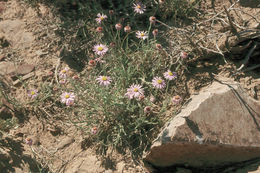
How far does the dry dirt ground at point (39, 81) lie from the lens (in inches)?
104

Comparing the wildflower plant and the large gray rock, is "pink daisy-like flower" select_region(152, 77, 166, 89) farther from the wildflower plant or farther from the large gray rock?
the large gray rock

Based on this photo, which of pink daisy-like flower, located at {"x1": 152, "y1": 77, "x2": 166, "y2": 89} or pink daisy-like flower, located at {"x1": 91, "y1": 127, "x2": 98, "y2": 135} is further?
pink daisy-like flower, located at {"x1": 152, "y1": 77, "x2": 166, "y2": 89}

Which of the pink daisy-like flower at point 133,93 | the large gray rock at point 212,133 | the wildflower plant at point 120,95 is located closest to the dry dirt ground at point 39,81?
the wildflower plant at point 120,95

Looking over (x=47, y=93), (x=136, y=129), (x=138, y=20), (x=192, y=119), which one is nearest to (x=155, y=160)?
(x=136, y=129)

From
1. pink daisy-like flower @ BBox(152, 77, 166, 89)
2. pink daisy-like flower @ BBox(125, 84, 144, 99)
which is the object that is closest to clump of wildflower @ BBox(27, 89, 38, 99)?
pink daisy-like flower @ BBox(125, 84, 144, 99)

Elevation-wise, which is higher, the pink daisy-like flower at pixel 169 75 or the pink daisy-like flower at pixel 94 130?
the pink daisy-like flower at pixel 169 75

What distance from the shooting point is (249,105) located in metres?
2.56

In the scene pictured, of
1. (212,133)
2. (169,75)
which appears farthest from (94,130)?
(212,133)

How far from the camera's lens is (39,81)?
3207 mm

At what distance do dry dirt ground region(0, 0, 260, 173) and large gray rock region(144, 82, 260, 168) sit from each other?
0.28 m

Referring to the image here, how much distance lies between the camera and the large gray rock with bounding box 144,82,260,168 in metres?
2.36

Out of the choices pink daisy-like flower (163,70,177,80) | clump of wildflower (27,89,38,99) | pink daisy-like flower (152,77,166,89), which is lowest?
clump of wildflower (27,89,38,99)

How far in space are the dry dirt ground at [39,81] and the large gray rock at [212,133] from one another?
28 cm

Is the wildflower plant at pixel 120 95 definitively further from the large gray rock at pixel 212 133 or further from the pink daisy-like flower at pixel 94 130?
the large gray rock at pixel 212 133
